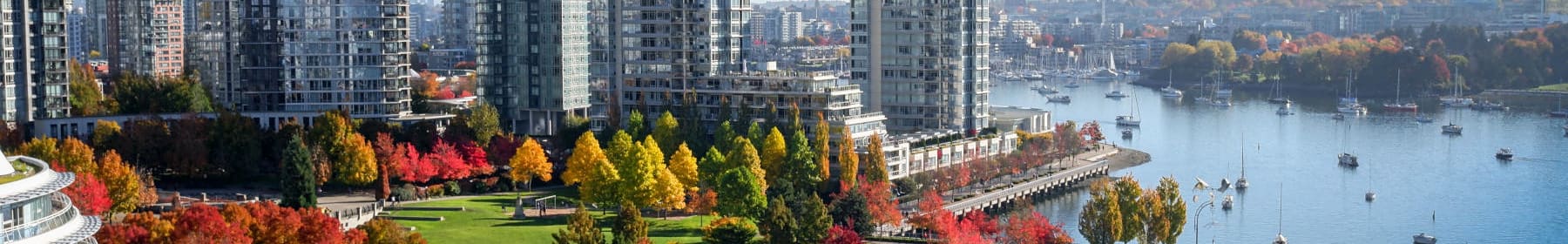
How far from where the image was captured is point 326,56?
213 ft

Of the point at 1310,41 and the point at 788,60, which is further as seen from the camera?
the point at 1310,41

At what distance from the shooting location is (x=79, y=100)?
70.8 metres

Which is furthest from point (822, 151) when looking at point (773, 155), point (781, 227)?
point (781, 227)

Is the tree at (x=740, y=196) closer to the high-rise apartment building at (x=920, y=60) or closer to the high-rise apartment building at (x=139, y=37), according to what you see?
the high-rise apartment building at (x=920, y=60)

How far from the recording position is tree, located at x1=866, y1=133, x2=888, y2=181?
192 feet

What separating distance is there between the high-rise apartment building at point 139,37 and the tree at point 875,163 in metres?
44.4

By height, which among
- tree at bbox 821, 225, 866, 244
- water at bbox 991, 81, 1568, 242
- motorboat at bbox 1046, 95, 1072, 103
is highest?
motorboat at bbox 1046, 95, 1072, 103

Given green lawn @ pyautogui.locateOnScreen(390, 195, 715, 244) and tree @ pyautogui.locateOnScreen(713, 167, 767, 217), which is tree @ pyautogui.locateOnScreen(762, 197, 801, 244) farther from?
tree @ pyautogui.locateOnScreen(713, 167, 767, 217)

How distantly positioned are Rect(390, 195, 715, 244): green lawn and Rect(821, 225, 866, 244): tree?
3708mm

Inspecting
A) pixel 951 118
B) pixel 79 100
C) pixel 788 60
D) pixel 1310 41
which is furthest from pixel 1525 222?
pixel 1310 41

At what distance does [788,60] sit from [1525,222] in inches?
3601

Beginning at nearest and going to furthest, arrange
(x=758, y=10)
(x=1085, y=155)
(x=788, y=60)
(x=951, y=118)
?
(x=951, y=118) < (x=1085, y=155) < (x=788, y=60) < (x=758, y=10)

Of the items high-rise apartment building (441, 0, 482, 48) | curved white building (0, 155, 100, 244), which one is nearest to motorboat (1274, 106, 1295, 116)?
high-rise apartment building (441, 0, 482, 48)

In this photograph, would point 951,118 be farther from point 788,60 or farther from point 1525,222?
point 788,60
